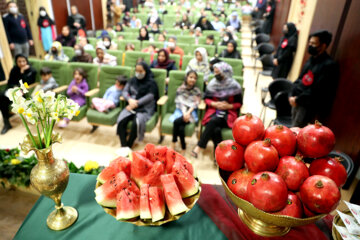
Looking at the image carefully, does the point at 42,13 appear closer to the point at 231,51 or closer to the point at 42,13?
the point at 42,13

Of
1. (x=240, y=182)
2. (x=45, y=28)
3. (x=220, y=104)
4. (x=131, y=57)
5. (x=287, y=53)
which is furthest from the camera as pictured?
(x=45, y=28)

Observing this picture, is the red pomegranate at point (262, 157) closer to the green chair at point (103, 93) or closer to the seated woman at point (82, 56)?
the green chair at point (103, 93)

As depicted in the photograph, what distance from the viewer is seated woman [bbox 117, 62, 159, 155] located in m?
2.87

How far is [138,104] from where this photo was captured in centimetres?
295

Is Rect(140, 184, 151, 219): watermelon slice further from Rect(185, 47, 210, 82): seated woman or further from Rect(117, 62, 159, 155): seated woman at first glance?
Rect(185, 47, 210, 82): seated woman

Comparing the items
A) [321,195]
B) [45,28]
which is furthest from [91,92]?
[45,28]

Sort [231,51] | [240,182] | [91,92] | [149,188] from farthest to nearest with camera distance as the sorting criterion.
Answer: [231,51]
[91,92]
[149,188]
[240,182]

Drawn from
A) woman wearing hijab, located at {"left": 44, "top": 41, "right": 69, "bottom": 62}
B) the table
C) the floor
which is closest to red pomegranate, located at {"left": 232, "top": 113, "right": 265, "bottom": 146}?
the table

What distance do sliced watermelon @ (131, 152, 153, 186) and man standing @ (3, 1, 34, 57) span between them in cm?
562

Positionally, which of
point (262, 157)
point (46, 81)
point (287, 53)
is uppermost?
point (262, 157)

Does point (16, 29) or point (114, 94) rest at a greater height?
point (16, 29)

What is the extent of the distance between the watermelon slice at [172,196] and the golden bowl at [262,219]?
18 cm

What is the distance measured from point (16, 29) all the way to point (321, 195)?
246 inches

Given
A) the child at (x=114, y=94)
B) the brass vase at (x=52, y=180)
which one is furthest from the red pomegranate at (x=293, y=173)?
the child at (x=114, y=94)
